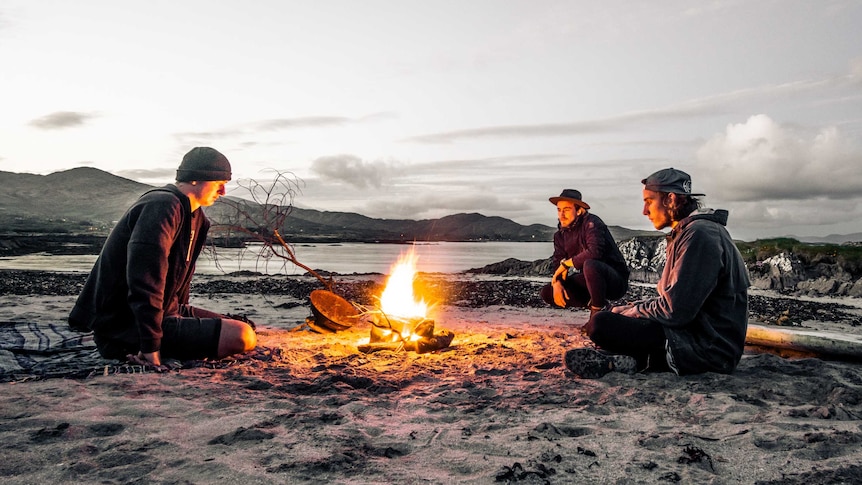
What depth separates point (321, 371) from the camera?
200 inches

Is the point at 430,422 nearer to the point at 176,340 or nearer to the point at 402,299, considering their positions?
the point at 176,340

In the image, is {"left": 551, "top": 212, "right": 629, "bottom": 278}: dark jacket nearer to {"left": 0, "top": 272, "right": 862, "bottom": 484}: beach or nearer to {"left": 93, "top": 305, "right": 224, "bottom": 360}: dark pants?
{"left": 0, "top": 272, "right": 862, "bottom": 484}: beach

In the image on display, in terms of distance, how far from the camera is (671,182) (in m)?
4.62

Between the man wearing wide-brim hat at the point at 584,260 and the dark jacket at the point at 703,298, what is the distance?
2.13 m

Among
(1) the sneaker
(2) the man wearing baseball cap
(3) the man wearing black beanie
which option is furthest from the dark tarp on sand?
(2) the man wearing baseball cap

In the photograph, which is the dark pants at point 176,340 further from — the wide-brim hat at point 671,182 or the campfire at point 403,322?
the wide-brim hat at point 671,182

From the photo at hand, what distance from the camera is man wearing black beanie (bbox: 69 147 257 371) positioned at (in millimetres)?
4609

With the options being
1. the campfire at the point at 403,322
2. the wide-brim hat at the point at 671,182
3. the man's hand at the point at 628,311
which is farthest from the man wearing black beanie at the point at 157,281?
the wide-brim hat at the point at 671,182

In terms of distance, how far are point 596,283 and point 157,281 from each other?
Answer: 4907mm

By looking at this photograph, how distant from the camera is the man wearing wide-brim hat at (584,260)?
22.6ft

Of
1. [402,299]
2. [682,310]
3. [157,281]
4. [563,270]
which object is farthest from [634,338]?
[157,281]

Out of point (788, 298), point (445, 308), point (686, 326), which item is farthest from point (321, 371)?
point (788, 298)

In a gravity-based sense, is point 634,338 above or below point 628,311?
below

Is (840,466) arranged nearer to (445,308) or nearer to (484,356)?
(484,356)
